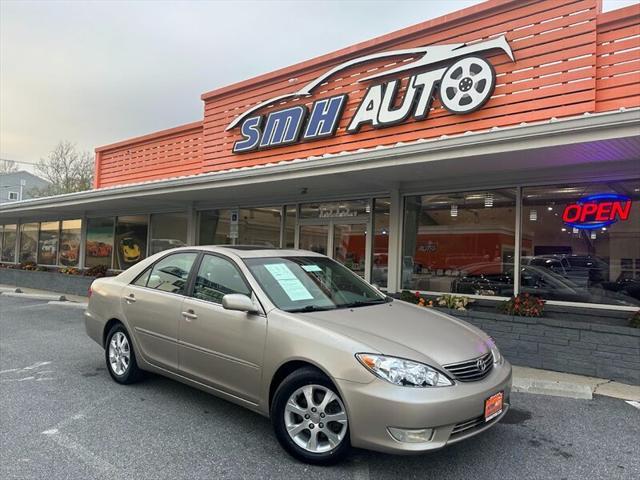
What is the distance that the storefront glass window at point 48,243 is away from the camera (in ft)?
58.2

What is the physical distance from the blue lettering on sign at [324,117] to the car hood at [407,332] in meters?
6.51

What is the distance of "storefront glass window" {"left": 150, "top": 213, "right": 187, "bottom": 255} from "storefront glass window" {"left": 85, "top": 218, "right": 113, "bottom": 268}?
2.34 meters

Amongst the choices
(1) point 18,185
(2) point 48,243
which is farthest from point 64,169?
(2) point 48,243

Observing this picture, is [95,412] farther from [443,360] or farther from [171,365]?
[443,360]

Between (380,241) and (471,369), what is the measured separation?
236 inches

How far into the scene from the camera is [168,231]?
44.6ft

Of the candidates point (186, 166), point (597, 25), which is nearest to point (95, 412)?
point (597, 25)

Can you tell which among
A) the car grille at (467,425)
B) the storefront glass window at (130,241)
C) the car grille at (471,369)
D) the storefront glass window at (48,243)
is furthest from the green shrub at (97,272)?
the car grille at (467,425)

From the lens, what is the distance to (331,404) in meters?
3.22

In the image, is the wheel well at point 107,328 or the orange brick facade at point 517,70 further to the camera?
the orange brick facade at point 517,70

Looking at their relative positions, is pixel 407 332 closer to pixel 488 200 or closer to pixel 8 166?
pixel 488 200

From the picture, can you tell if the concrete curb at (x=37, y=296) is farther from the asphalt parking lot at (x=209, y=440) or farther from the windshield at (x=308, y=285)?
the windshield at (x=308, y=285)

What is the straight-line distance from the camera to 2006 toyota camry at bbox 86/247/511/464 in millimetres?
2992

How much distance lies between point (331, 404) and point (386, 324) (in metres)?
0.73
